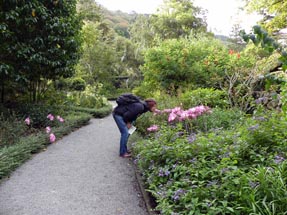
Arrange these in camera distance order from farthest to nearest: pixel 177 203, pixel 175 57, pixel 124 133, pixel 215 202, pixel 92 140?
pixel 175 57
pixel 92 140
pixel 124 133
pixel 177 203
pixel 215 202

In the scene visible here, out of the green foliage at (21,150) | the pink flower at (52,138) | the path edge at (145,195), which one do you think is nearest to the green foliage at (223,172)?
the path edge at (145,195)

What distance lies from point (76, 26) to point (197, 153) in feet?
23.3

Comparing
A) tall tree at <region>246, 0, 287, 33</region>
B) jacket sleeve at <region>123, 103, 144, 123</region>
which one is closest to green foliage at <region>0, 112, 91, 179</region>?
jacket sleeve at <region>123, 103, 144, 123</region>

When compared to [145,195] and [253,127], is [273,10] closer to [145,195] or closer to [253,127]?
[253,127]

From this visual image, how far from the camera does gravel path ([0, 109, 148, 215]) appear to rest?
3258 mm

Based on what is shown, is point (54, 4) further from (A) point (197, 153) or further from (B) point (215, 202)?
(B) point (215, 202)

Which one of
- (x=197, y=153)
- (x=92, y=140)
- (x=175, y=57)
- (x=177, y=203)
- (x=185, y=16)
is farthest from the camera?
(x=185, y=16)

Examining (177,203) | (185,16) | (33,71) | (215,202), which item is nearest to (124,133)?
(177,203)

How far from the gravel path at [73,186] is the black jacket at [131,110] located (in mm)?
903

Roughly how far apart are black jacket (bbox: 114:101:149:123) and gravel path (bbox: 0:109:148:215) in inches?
35.5

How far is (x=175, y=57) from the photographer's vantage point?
10.3 meters

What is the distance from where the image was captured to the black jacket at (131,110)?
520cm

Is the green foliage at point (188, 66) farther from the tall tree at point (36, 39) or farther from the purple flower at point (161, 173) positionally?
the purple flower at point (161, 173)

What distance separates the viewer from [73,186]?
13.0 ft
